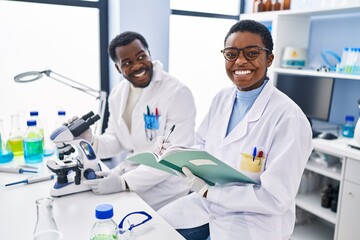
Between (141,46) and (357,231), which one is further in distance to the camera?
(357,231)

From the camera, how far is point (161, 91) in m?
1.72

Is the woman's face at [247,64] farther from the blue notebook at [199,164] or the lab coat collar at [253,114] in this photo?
the blue notebook at [199,164]

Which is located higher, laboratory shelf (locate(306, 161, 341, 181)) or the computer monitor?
the computer monitor

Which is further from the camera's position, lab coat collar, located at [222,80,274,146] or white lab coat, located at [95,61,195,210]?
white lab coat, located at [95,61,195,210]

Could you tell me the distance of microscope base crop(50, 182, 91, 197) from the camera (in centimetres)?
127

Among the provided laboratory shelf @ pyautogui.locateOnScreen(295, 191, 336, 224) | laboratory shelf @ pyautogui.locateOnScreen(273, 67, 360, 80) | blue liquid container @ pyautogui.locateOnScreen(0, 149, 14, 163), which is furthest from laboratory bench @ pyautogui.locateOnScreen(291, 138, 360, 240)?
blue liquid container @ pyautogui.locateOnScreen(0, 149, 14, 163)

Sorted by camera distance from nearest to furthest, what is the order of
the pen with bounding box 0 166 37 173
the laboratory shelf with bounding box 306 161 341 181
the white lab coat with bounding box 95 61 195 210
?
the pen with bounding box 0 166 37 173 < the white lab coat with bounding box 95 61 195 210 < the laboratory shelf with bounding box 306 161 341 181

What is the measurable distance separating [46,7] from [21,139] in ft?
3.23

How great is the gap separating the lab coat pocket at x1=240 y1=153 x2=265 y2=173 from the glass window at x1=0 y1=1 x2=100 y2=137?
151cm

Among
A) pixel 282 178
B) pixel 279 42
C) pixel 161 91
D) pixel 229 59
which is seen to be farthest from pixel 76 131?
pixel 279 42

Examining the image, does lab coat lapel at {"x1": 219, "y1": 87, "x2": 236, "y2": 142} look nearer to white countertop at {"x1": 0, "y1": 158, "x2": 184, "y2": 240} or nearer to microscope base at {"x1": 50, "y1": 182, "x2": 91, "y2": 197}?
white countertop at {"x1": 0, "y1": 158, "x2": 184, "y2": 240}

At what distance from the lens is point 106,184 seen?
1.31m

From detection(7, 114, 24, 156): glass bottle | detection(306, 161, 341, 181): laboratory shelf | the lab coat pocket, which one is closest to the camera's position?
the lab coat pocket

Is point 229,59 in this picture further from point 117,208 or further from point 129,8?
point 129,8
